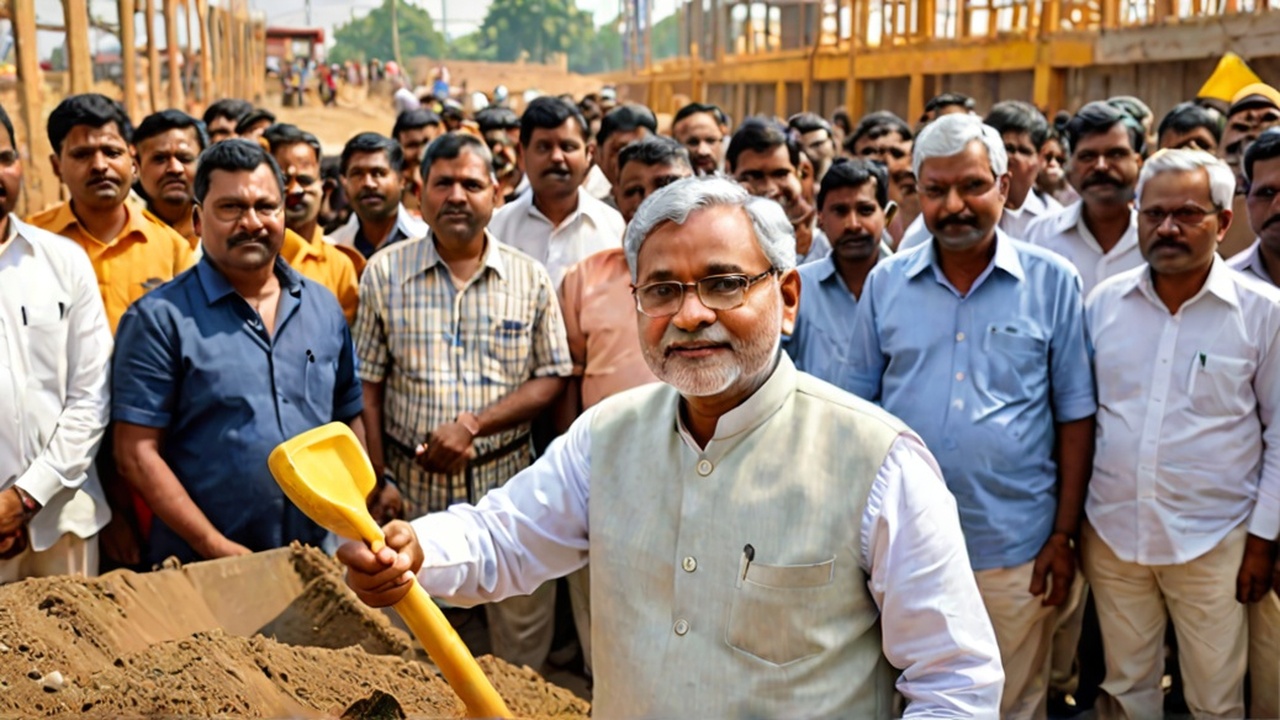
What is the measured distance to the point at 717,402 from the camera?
223 centimetres

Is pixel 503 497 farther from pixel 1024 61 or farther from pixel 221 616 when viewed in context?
pixel 1024 61

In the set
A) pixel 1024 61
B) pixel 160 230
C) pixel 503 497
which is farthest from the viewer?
pixel 1024 61

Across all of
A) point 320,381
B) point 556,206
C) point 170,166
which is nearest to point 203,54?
point 170,166

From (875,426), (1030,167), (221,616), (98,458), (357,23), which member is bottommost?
(221,616)

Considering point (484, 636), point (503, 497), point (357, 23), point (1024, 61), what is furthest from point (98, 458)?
point (357, 23)

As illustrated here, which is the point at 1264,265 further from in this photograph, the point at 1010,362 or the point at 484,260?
the point at 484,260

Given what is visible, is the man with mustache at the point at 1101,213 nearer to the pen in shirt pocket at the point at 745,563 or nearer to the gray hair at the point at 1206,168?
the gray hair at the point at 1206,168

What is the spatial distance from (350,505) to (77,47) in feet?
33.5

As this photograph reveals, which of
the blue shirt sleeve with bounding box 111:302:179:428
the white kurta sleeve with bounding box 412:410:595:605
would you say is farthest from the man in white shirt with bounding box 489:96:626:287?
the white kurta sleeve with bounding box 412:410:595:605

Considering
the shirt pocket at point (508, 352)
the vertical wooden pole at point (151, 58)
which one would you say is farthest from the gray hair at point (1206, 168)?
the vertical wooden pole at point (151, 58)

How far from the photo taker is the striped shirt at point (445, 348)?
4.19 m

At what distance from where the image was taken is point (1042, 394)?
362cm

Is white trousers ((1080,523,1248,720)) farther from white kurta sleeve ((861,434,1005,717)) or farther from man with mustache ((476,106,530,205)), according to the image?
man with mustache ((476,106,530,205))

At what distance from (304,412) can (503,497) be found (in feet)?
4.92
